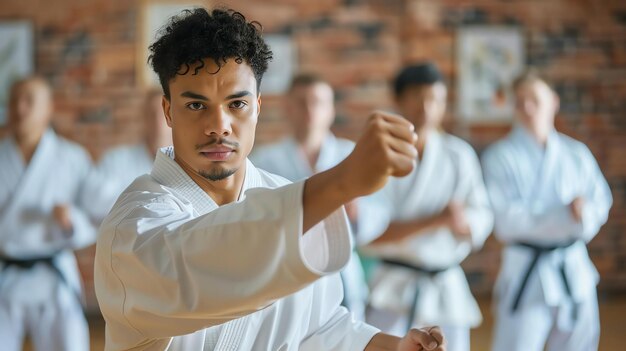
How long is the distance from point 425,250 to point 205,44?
7.58ft

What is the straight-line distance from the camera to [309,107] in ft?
13.6

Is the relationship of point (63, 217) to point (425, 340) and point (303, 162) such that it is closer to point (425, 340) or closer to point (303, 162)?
point (303, 162)

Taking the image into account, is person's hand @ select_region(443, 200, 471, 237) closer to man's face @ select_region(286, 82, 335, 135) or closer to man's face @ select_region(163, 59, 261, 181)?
man's face @ select_region(286, 82, 335, 135)

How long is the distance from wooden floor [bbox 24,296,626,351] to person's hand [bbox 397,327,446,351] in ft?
12.2

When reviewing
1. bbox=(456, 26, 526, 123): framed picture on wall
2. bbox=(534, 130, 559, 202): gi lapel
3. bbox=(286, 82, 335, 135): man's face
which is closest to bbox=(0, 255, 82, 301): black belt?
bbox=(286, 82, 335, 135): man's face

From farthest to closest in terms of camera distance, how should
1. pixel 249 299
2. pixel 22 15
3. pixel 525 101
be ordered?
pixel 22 15 < pixel 525 101 < pixel 249 299

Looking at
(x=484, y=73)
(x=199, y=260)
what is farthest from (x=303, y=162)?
(x=199, y=260)

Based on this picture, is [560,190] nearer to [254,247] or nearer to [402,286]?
[402,286]

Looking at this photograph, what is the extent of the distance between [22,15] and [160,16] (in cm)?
92

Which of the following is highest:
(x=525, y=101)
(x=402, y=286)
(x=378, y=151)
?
(x=378, y=151)

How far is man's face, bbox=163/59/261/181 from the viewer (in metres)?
1.69

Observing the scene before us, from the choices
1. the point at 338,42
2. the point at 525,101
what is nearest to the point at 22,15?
the point at 338,42

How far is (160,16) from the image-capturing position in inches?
252

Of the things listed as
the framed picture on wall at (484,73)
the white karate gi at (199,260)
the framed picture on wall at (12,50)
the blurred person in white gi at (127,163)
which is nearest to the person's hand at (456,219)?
the blurred person in white gi at (127,163)
